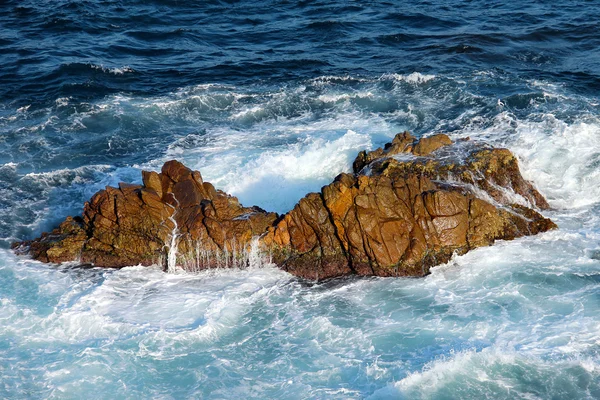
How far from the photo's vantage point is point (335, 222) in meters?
15.8

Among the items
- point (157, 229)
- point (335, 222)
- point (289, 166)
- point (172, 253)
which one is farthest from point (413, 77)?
point (172, 253)

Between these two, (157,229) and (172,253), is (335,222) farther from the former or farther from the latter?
(157,229)

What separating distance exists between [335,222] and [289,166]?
17.8 feet

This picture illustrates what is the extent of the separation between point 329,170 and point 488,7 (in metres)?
19.1

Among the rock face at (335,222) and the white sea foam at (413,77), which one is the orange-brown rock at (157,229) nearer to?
the rock face at (335,222)

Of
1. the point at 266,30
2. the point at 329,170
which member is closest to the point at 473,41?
the point at 266,30

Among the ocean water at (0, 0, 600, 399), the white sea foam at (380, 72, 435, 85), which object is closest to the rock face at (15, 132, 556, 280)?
the ocean water at (0, 0, 600, 399)

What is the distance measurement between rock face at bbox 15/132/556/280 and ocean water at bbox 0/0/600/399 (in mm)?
471

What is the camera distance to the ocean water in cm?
1303

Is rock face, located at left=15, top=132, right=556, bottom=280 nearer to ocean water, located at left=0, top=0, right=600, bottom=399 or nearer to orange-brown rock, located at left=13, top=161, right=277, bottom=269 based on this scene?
orange-brown rock, located at left=13, top=161, right=277, bottom=269

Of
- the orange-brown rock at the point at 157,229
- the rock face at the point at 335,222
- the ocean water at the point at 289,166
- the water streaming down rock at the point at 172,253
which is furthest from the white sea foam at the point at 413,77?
the water streaming down rock at the point at 172,253

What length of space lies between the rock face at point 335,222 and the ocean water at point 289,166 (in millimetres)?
471

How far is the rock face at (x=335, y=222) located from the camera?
15719 millimetres

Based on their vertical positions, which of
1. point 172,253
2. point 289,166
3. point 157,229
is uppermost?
point 157,229
